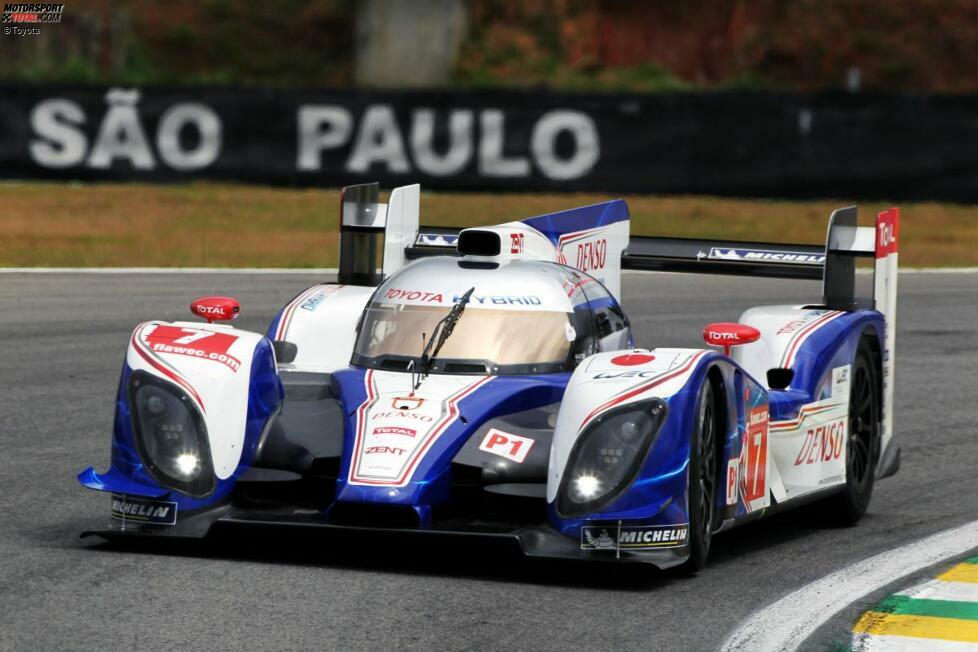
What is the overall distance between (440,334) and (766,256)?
9.28 ft

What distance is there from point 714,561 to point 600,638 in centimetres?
166

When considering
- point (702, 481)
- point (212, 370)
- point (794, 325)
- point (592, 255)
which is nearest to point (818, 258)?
point (794, 325)

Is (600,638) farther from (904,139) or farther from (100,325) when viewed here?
(904,139)

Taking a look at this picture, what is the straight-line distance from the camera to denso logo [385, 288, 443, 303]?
26.8 ft

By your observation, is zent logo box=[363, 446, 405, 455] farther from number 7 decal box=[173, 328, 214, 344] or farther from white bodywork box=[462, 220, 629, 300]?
white bodywork box=[462, 220, 629, 300]

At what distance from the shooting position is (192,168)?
25109mm

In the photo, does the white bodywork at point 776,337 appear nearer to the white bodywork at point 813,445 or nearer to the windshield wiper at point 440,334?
the white bodywork at point 813,445

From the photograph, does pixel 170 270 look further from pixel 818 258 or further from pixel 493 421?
pixel 493 421

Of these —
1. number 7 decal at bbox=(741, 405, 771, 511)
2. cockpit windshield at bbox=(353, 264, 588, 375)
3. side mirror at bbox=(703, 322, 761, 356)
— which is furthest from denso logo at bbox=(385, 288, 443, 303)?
number 7 decal at bbox=(741, 405, 771, 511)

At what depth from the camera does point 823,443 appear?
856 centimetres

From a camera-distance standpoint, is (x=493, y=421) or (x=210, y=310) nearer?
(x=493, y=421)

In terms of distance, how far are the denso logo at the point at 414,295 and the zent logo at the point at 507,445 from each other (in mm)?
1133

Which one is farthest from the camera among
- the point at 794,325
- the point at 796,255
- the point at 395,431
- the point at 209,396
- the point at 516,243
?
the point at 796,255

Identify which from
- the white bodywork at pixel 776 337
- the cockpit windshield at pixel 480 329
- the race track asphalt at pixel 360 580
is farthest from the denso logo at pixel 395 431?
the white bodywork at pixel 776 337
